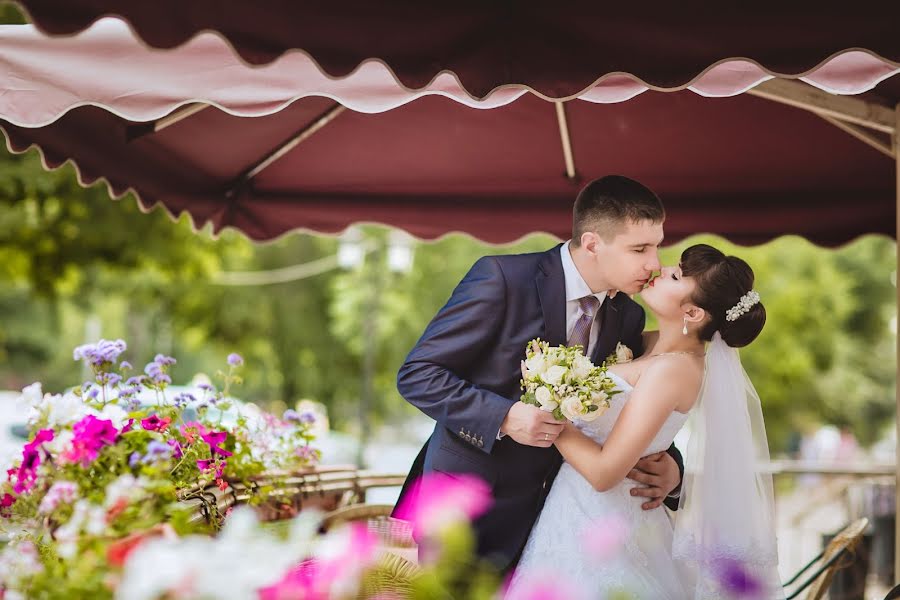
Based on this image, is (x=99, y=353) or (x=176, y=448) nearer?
(x=176, y=448)

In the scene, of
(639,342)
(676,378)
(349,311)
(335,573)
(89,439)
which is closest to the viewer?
(335,573)

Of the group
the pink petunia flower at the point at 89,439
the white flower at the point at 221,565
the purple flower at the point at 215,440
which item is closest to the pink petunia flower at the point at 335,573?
the white flower at the point at 221,565

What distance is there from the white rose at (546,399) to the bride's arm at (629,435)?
1.25 ft

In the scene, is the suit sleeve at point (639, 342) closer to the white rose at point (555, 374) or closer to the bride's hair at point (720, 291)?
the bride's hair at point (720, 291)

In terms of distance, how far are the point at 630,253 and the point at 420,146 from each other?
188 cm

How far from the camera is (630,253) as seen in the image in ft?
11.7

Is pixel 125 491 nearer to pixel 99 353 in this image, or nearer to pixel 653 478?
pixel 99 353

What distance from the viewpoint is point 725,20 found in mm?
2518

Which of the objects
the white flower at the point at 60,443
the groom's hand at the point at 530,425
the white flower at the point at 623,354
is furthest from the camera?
the white flower at the point at 623,354

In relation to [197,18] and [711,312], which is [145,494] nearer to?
[197,18]

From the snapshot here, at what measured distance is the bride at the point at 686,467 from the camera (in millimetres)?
3502

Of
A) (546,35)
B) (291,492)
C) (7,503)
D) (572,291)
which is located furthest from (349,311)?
(546,35)

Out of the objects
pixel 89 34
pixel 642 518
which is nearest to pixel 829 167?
pixel 642 518

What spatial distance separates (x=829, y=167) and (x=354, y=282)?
1686 centimetres
